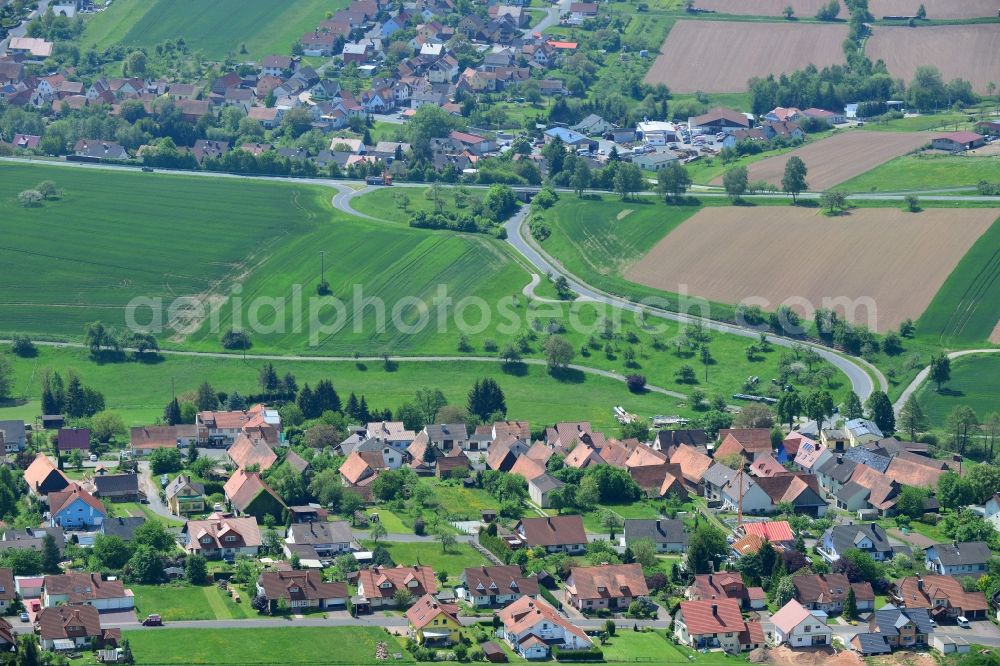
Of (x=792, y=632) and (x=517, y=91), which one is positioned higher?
(x=517, y=91)

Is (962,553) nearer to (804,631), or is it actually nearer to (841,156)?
(804,631)

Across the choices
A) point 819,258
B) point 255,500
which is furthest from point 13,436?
point 819,258

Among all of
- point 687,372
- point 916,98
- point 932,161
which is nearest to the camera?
point 687,372

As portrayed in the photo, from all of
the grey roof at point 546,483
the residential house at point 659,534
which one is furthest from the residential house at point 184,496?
the residential house at point 659,534

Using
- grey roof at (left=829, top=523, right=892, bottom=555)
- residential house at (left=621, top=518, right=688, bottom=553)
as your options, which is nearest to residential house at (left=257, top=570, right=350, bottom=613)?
residential house at (left=621, top=518, right=688, bottom=553)

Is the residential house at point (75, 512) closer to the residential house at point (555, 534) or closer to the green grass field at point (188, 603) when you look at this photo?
the green grass field at point (188, 603)

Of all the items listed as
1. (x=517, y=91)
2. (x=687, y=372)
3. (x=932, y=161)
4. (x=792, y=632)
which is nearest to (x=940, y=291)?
(x=687, y=372)

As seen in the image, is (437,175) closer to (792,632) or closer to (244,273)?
(244,273)
